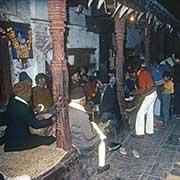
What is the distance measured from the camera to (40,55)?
9656mm

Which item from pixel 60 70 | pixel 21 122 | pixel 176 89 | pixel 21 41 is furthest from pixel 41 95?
pixel 176 89

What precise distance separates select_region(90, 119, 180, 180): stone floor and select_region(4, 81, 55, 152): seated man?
66.0 inches

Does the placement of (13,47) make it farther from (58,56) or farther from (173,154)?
(173,154)

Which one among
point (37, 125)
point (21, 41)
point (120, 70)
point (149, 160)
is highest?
point (21, 41)

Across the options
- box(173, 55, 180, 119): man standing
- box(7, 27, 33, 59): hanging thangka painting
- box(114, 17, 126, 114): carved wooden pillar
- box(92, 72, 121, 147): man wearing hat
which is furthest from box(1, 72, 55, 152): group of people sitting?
box(173, 55, 180, 119): man standing

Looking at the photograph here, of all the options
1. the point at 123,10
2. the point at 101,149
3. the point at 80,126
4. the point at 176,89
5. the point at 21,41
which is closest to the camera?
the point at 80,126

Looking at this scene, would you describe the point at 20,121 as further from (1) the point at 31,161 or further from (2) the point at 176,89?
(2) the point at 176,89

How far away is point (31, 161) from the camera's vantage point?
4723 mm

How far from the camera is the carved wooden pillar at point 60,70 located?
4.70m

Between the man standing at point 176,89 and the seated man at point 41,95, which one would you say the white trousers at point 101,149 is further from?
the man standing at point 176,89

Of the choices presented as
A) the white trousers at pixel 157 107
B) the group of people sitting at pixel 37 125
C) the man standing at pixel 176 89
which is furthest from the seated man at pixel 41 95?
the man standing at pixel 176 89

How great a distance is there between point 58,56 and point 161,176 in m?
3.20

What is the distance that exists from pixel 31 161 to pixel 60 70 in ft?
5.12

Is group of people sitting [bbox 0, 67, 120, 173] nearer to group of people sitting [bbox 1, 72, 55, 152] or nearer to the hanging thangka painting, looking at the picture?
group of people sitting [bbox 1, 72, 55, 152]
